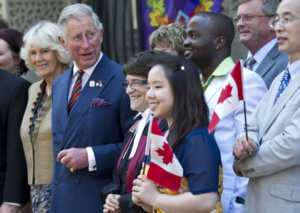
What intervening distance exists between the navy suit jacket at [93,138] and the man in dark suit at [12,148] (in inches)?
23.0

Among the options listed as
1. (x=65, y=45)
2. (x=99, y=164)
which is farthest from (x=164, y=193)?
(x=65, y=45)

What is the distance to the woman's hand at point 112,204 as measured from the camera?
3267 mm

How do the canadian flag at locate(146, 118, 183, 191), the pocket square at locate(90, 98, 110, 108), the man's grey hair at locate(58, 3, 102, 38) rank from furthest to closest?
the man's grey hair at locate(58, 3, 102, 38), the pocket square at locate(90, 98, 110, 108), the canadian flag at locate(146, 118, 183, 191)

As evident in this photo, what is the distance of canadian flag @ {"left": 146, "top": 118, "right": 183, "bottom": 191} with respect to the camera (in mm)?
2742

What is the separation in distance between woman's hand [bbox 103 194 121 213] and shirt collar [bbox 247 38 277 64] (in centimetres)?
157

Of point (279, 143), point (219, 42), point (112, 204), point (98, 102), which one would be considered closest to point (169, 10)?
point (219, 42)

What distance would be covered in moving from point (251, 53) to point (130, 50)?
8.67 feet

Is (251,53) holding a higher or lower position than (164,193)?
higher

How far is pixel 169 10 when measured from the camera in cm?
609

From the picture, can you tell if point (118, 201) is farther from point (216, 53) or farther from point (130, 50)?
point (130, 50)

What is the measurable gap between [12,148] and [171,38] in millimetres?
1444

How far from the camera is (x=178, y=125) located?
9.37 feet

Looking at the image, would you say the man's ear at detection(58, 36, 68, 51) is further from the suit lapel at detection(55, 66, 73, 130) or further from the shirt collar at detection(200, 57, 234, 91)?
the shirt collar at detection(200, 57, 234, 91)

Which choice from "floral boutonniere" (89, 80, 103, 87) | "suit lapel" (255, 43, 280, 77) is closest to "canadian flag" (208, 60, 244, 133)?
"suit lapel" (255, 43, 280, 77)
